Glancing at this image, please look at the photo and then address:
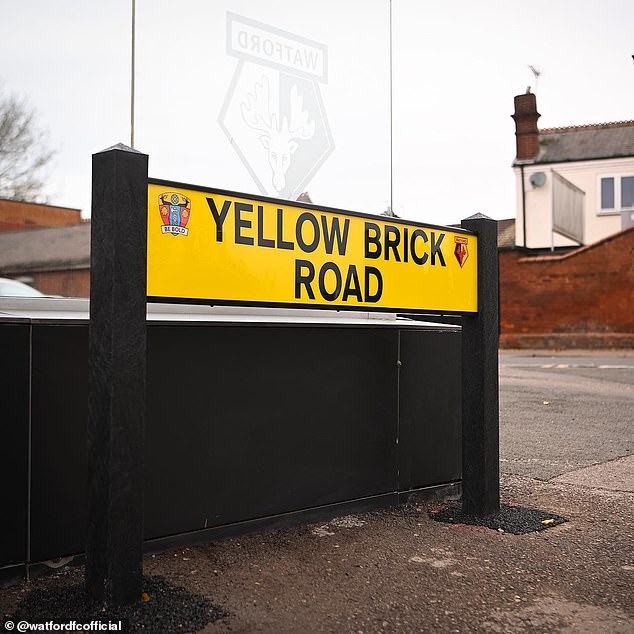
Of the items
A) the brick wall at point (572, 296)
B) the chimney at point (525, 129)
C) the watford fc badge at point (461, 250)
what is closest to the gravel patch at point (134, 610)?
the watford fc badge at point (461, 250)

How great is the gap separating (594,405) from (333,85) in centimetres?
699

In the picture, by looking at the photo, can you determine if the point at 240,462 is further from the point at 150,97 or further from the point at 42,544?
the point at 150,97

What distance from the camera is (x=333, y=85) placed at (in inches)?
181

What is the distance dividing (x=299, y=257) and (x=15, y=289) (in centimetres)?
123

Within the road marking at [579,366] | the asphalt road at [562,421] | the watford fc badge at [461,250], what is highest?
the watford fc badge at [461,250]

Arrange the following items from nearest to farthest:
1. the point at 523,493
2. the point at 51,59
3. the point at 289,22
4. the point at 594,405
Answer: the point at 51,59 < the point at 289,22 < the point at 523,493 < the point at 594,405

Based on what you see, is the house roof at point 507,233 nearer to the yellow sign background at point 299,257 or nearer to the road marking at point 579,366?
the road marking at point 579,366

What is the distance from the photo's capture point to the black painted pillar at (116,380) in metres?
2.89

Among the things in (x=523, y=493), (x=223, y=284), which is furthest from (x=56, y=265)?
(x=523, y=493)

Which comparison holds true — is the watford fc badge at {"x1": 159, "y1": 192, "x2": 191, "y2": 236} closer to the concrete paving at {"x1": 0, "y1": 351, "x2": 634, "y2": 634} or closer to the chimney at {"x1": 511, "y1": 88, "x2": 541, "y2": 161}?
the concrete paving at {"x1": 0, "y1": 351, "x2": 634, "y2": 634}

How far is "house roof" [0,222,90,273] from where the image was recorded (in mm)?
3463

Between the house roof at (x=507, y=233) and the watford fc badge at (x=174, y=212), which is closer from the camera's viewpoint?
the watford fc badge at (x=174, y=212)

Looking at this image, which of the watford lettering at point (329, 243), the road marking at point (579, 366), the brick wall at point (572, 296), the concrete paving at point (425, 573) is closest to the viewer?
the concrete paving at point (425, 573)

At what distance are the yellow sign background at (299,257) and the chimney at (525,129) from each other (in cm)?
3318
